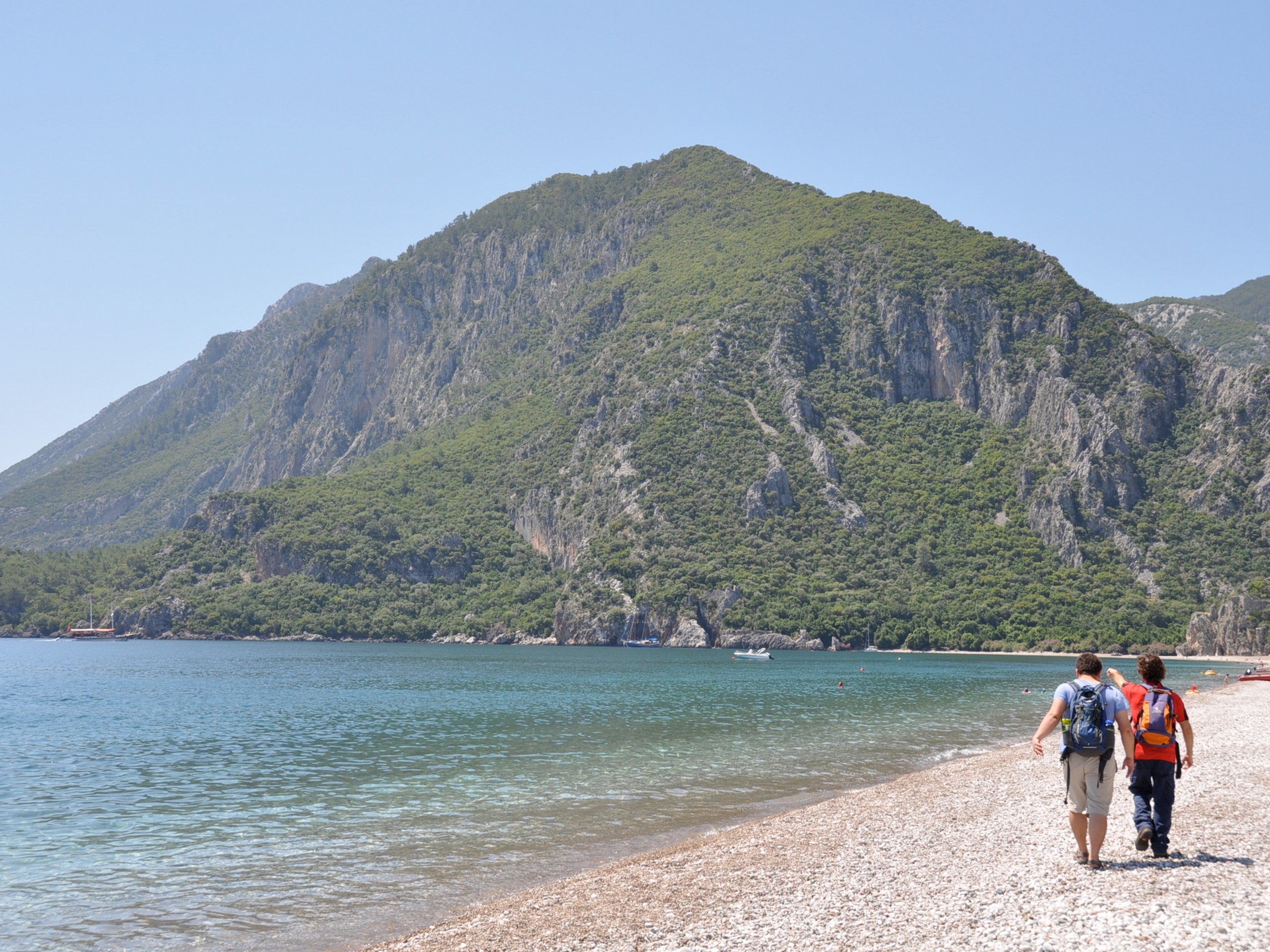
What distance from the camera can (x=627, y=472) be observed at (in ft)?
641

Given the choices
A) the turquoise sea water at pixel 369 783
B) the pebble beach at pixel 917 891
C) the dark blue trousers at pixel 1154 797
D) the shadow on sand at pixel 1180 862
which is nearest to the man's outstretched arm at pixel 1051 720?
the dark blue trousers at pixel 1154 797

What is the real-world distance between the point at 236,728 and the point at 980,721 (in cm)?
3860

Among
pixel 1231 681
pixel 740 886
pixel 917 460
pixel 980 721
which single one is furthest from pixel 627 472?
pixel 740 886

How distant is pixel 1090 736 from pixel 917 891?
3.66 meters

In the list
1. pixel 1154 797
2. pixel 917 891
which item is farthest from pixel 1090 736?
pixel 917 891

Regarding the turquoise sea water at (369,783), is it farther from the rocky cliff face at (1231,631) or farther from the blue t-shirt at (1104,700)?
the rocky cliff face at (1231,631)

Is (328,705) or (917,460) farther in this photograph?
(917,460)

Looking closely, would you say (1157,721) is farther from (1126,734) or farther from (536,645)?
(536,645)

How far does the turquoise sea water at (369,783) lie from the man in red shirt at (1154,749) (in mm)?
10779

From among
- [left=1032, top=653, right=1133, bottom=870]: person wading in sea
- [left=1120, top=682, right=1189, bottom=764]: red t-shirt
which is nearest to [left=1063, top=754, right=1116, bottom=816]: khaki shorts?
[left=1032, top=653, right=1133, bottom=870]: person wading in sea

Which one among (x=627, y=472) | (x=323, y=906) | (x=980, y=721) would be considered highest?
(x=627, y=472)

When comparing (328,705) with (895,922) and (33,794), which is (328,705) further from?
(895,922)

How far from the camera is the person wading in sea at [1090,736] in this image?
12789mm

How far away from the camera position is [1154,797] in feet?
45.4
